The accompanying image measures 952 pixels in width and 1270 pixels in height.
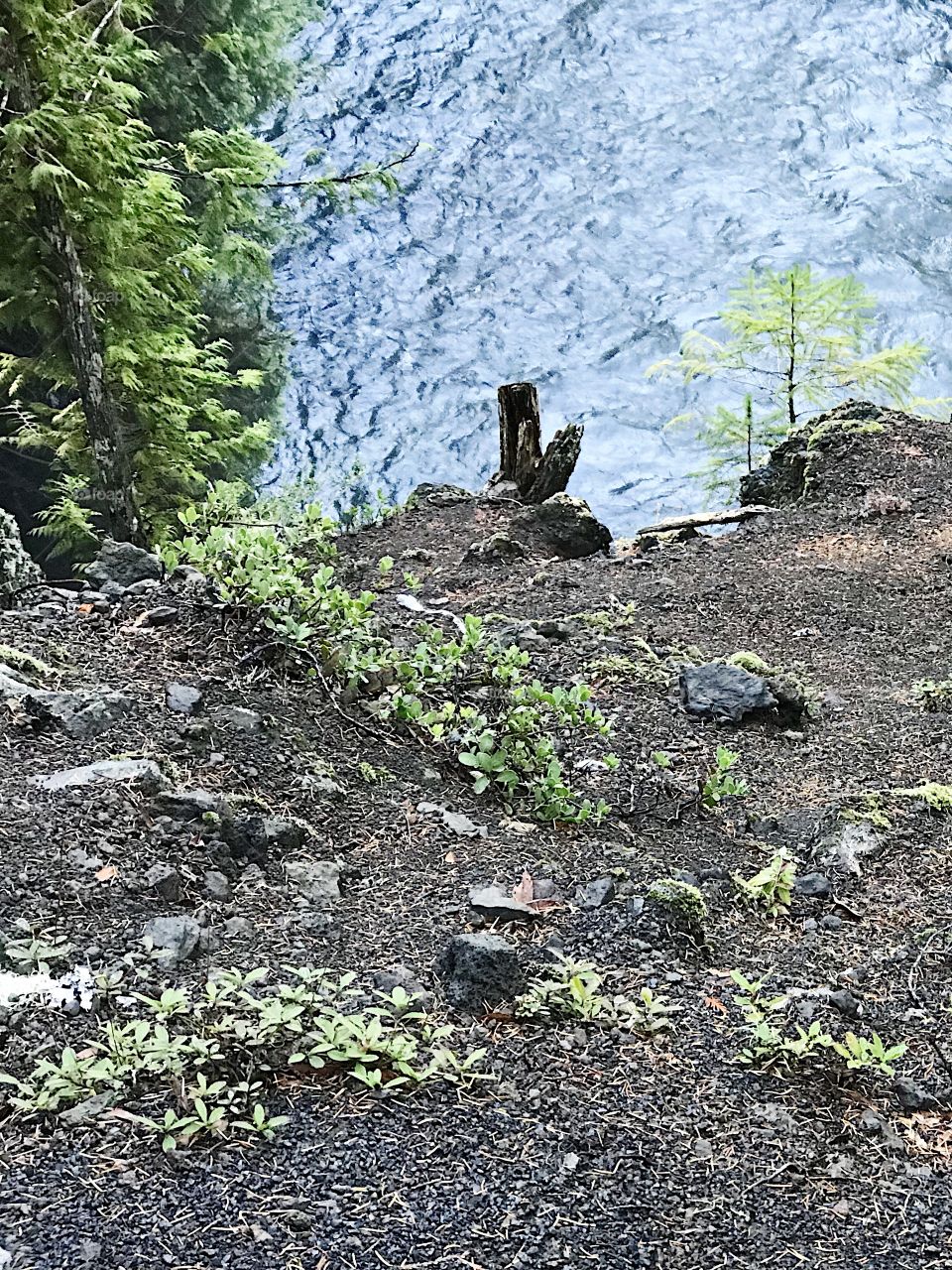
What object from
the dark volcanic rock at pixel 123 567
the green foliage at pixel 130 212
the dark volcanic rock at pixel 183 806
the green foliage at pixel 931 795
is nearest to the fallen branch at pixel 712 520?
the green foliage at pixel 130 212

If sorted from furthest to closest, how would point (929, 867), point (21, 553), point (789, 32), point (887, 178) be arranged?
point (789, 32) → point (887, 178) → point (21, 553) → point (929, 867)

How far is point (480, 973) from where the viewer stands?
236 cm

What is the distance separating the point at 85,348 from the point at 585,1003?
5.49 m

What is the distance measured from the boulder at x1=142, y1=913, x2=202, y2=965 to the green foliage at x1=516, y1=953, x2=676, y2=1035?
74cm

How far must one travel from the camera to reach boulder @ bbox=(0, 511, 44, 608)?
5.01m

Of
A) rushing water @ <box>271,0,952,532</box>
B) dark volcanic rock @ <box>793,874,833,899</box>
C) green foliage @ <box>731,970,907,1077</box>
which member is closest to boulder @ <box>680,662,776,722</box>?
dark volcanic rock @ <box>793,874,833,899</box>

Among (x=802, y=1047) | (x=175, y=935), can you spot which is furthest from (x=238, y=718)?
(x=802, y=1047)

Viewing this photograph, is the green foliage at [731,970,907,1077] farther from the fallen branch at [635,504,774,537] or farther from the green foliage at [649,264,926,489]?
the green foliage at [649,264,926,489]

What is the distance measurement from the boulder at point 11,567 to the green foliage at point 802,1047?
392 cm

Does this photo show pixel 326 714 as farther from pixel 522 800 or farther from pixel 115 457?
pixel 115 457

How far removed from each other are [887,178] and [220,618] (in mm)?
20939

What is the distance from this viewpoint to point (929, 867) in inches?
139

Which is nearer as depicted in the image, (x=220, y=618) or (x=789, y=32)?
(x=220, y=618)

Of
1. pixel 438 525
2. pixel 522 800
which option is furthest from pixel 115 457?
pixel 522 800
